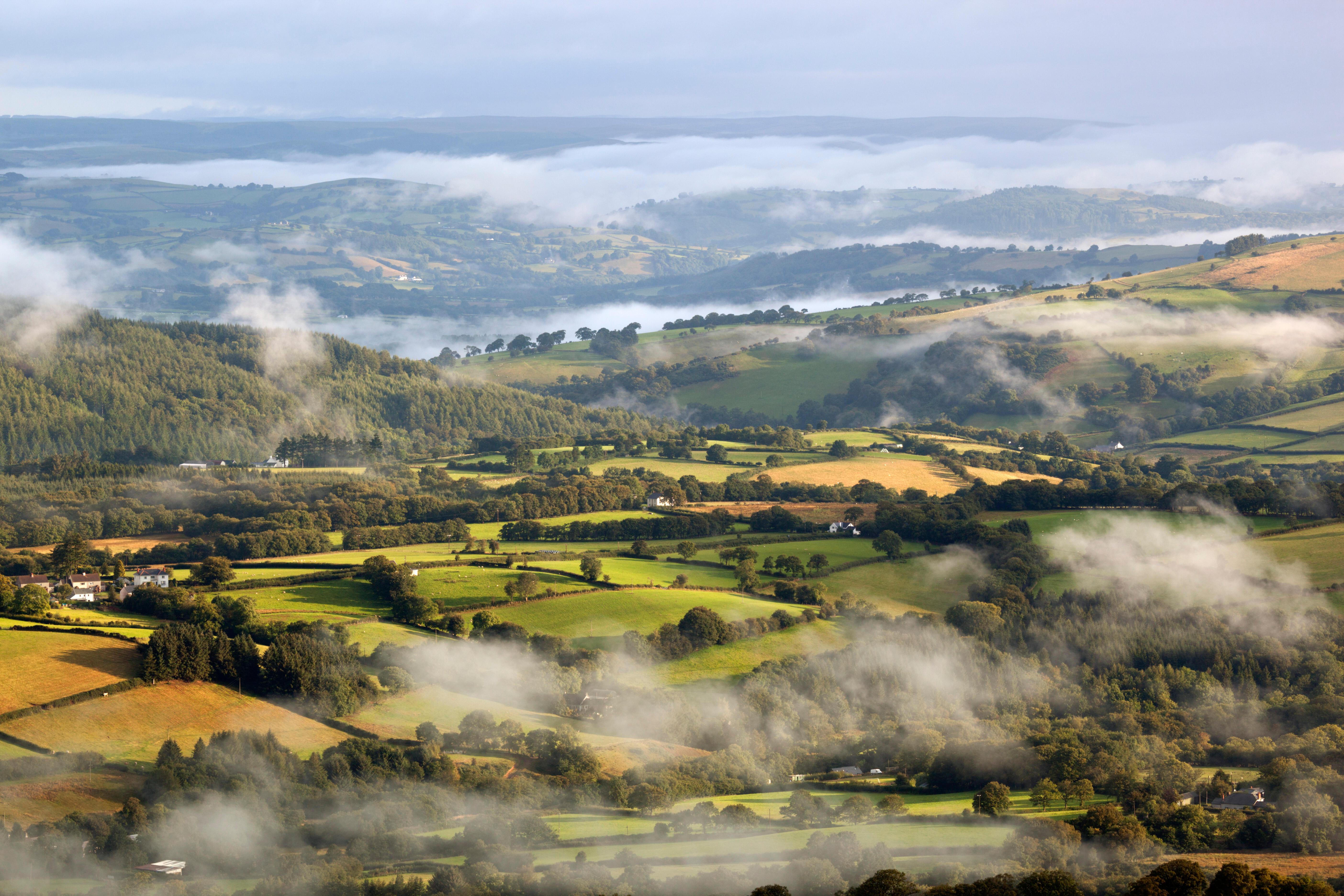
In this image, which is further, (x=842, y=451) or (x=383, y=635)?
(x=842, y=451)

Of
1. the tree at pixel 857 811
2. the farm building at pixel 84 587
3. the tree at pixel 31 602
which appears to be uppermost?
the tree at pixel 31 602

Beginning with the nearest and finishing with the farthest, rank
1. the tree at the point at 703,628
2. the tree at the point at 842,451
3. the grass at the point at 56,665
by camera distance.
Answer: the grass at the point at 56,665
the tree at the point at 703,628
the tree at the point at 842,451

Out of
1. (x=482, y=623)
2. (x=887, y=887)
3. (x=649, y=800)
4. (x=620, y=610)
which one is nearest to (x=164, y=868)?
(x=649, y=800)

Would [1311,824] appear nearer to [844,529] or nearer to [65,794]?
[65,794]

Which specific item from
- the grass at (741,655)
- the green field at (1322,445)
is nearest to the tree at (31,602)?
the grass at (741,655)

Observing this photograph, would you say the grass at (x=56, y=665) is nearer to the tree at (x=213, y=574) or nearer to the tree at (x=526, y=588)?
the tree at (x=213, y=574)

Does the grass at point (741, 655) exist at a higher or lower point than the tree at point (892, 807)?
lower

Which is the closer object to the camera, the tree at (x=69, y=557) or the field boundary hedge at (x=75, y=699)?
the field boundary hedge at (x=75, y=699)

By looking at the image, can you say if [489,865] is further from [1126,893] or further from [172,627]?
[172,627]
